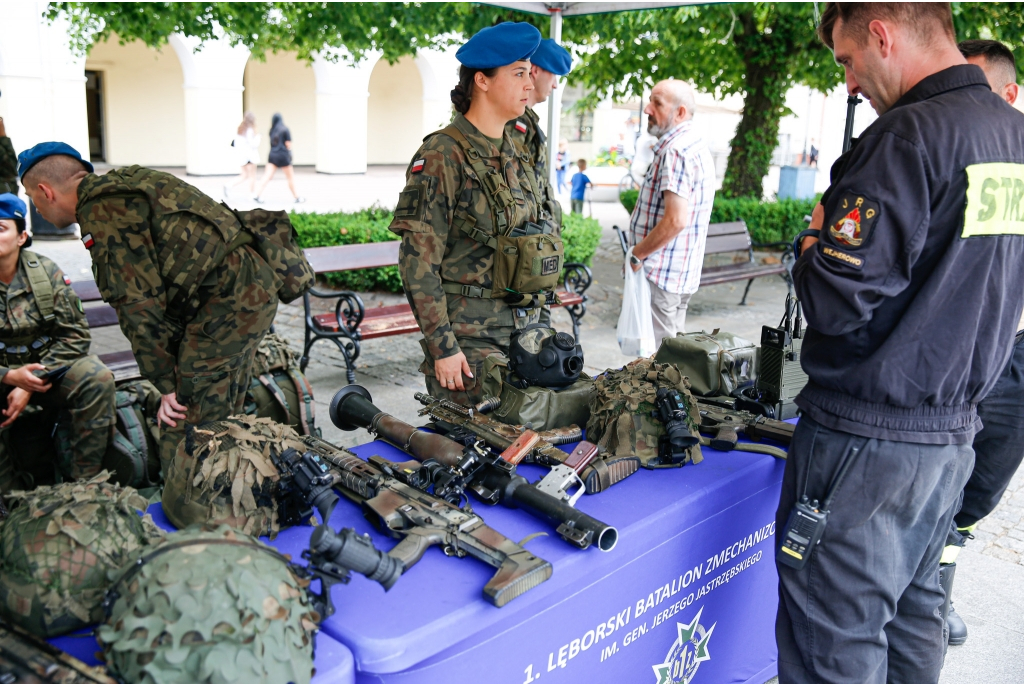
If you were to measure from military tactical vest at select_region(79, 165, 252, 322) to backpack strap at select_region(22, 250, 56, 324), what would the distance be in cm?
91

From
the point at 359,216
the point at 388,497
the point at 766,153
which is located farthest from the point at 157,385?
the point at 766,153

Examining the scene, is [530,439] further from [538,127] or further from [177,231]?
[538,127]

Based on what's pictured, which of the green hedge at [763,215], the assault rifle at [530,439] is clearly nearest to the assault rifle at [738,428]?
the assault rifle at [530,439]

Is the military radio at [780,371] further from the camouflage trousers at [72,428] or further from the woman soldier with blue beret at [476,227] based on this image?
the camouflage trousers at [72,428]

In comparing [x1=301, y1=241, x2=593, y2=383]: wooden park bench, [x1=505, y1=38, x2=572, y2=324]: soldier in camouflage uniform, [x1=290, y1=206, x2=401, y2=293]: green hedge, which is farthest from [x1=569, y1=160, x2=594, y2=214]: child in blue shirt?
[x1=505, y1=38, x2=572, y2=324]: soldier in camouflage uniform

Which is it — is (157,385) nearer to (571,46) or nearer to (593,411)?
(593,411)

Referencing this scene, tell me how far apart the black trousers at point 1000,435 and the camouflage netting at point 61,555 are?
2519 mm

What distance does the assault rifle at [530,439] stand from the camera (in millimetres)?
2195

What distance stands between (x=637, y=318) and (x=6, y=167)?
3.57 m

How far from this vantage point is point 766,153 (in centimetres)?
1173

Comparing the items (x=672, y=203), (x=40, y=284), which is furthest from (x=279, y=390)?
(x=672, y=203)

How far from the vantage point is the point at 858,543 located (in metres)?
1.86

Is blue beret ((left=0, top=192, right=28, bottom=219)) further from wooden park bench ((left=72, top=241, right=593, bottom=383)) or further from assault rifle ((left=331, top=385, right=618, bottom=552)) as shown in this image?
assault rifle ((left=331, top=385, right=618, bottom=552))

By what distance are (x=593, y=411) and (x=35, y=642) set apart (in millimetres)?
1605
